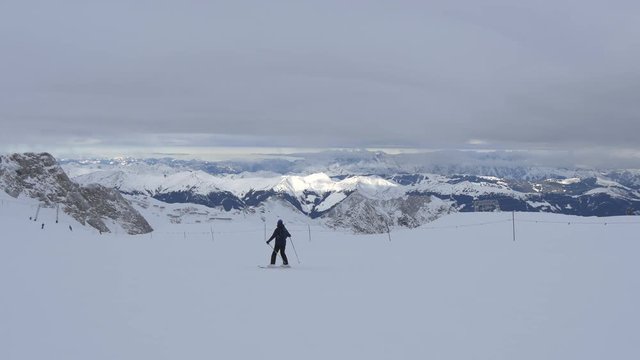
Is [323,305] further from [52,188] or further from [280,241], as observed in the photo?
[52,188]

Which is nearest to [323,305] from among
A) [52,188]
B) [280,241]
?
[280,241]

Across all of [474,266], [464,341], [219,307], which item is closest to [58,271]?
[219,307]

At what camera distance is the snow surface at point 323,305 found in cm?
1091

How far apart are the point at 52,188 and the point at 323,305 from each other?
384 feet

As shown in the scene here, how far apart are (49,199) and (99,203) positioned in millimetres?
36063

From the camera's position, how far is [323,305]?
15172 mm

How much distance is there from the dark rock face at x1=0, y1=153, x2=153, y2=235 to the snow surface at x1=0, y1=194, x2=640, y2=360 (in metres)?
87.4

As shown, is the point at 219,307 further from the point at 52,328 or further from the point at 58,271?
the point at 58,271

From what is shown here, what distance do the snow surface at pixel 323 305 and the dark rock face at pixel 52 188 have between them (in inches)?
3443

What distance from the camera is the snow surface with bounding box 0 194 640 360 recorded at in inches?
430

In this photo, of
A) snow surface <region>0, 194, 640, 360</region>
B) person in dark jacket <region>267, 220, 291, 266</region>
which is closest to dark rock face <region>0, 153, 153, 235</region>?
person in dark jacket <region>267, 220, 291, 266</region>

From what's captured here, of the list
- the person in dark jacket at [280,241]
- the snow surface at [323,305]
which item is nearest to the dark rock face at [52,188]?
the person in dark jacket at [280,241]

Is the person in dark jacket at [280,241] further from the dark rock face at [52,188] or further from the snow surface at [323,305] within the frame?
the dark rock face at [52,188]

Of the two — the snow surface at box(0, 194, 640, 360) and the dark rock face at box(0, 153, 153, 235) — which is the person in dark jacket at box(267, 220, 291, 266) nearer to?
the snow surface at box(0, 194, 640, 360)
